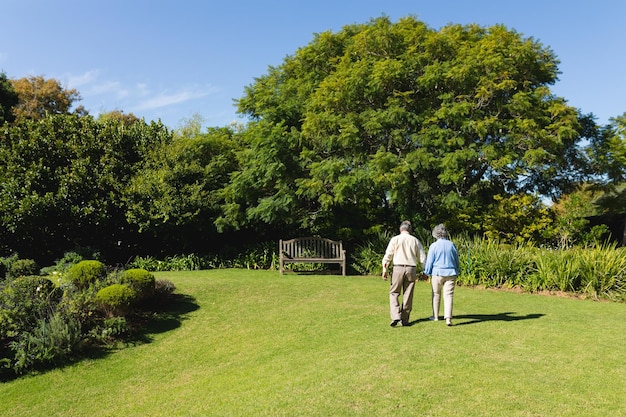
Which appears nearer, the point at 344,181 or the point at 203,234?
the point at 344,181

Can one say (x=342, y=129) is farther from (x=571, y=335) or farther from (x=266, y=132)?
(x=571, y=335)

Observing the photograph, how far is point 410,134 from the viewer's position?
14.7 metres

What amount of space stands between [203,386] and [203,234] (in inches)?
444

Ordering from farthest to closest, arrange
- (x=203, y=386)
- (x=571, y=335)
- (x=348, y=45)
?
(x=348, y=45), (x=571, y=335), (x=203, y=386)

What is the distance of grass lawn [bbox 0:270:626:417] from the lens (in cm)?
453

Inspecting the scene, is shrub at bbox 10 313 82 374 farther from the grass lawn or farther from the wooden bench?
the wooden bench

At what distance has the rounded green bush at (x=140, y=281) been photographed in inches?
351

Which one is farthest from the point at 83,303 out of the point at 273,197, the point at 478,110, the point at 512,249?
the point at 478,110

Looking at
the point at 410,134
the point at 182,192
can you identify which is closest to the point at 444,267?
the point at 410,134

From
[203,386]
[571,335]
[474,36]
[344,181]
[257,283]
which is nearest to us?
[203,386]

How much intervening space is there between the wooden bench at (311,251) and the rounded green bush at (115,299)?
6.42 meters

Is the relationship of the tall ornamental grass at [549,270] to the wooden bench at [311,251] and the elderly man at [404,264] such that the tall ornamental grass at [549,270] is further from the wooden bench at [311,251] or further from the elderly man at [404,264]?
the elderly man at [404,264]

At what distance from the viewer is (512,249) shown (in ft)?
39.9

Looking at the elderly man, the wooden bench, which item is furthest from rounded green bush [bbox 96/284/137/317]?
the wooden bench
